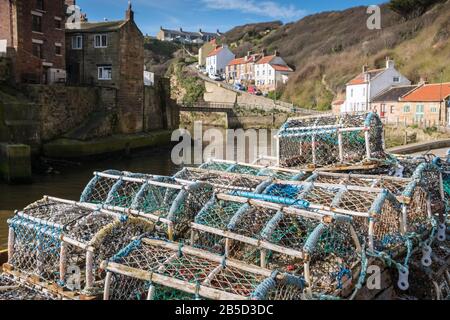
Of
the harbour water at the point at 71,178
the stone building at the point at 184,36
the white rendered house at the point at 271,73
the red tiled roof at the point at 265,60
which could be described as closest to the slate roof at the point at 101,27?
the harbour water at the point at 71,178

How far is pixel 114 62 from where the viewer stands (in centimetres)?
2461

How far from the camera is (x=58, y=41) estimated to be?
2416 centimetres

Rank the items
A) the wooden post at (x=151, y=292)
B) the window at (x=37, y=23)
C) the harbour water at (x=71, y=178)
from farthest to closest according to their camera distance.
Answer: the window at (x=37, y=23)
the harbour water at (x=71, y=178)
the wooden post at (x=151, y=292)

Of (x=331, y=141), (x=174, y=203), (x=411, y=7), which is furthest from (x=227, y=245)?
(x=411, y=7)

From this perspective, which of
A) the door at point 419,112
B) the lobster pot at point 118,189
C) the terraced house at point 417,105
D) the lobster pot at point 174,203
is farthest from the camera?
the door at point 419,112

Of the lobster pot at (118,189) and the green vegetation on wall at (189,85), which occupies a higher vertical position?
the green vegetation on wall at (189,85)

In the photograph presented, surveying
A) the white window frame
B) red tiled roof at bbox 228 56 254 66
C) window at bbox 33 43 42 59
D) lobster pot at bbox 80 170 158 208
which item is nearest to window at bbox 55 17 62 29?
window at bbox 33 43 42 59

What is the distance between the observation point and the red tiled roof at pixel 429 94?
25.4m

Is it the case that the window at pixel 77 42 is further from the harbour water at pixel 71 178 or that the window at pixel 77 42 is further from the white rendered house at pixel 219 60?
the white rendered house at pixel 219 60

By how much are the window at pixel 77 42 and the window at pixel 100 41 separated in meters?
1.19

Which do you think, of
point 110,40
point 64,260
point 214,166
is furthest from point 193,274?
point 110,40

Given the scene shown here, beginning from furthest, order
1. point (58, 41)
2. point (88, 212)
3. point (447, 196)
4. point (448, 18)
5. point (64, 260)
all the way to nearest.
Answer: point (448, 18) → point (58, 41) → point (447, 196) → point (88, 212) → point (64, 260)
